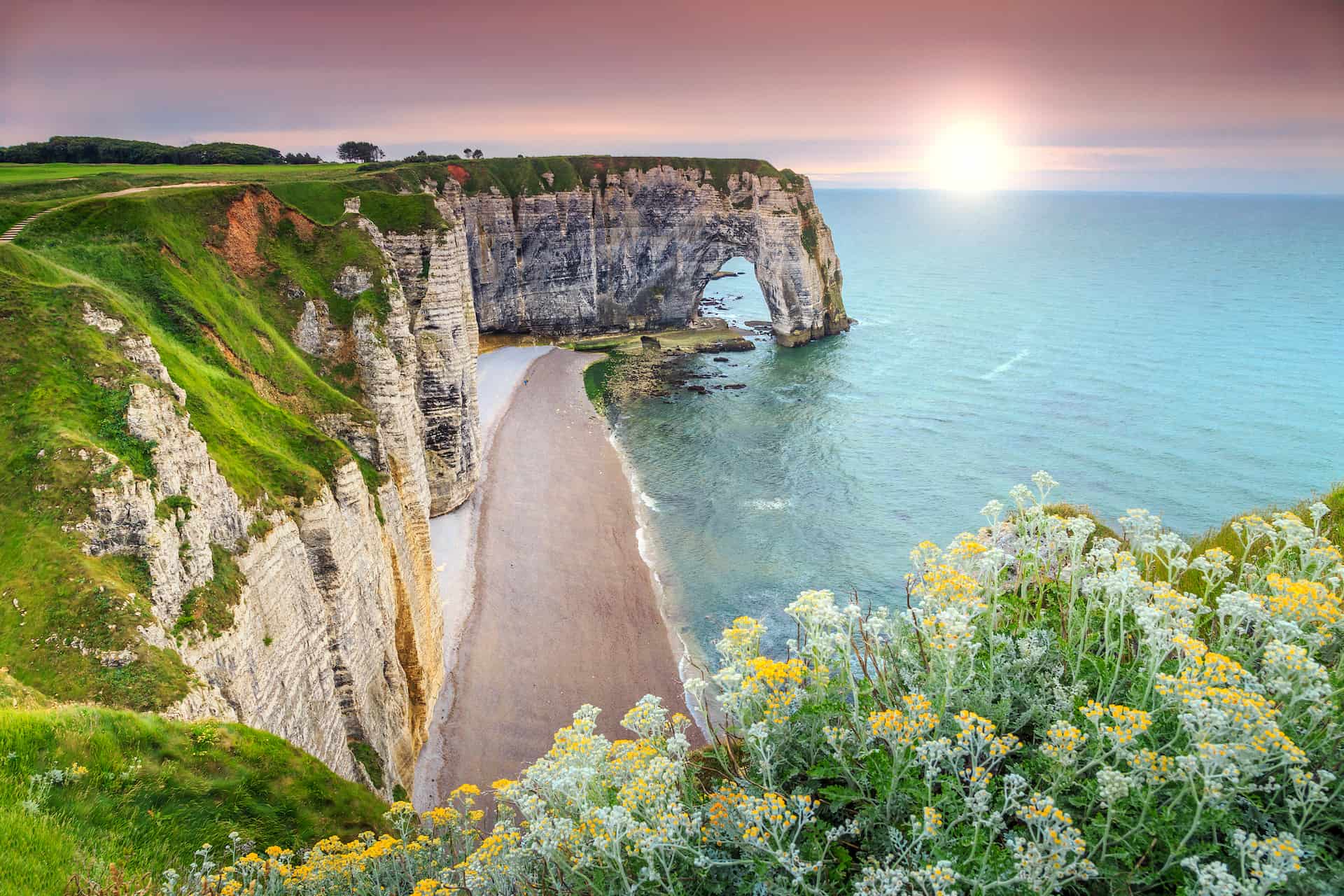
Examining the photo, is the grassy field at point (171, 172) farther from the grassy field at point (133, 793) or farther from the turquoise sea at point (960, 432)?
the grassy field at point (133, 793)

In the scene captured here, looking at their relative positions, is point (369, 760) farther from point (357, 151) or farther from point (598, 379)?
point (357, 151)

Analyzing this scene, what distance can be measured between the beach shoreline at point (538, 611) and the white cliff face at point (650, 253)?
34.1 metres

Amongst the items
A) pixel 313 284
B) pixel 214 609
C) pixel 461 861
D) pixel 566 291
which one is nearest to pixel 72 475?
pixel 214 609

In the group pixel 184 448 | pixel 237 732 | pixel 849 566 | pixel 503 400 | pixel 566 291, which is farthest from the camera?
pixel 566 291

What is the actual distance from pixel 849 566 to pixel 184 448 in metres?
32.4

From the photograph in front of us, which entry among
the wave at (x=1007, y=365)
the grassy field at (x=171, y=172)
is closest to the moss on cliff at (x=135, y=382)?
the grassy field at (x=171, y=172)

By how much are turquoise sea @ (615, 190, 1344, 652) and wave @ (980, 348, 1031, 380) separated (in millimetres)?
280

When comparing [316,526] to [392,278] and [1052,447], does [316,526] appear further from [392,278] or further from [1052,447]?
[1052,447]

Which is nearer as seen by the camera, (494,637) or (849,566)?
(494,637)

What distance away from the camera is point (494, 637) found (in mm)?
33156

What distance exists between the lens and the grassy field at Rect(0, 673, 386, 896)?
26.7 ft

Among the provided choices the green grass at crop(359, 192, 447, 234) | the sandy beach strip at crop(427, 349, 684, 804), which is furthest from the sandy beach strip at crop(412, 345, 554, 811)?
the green grass at crop(359, 192, 447, 234)

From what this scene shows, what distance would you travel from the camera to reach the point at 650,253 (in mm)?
93000

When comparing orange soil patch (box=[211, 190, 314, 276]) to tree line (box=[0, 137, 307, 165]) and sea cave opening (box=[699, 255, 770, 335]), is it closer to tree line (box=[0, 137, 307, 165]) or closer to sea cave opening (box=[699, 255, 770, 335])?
tree line (box=[0, 137, 307, 165])
